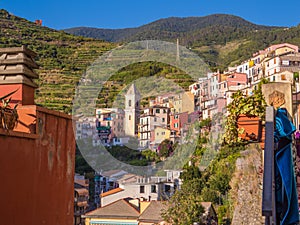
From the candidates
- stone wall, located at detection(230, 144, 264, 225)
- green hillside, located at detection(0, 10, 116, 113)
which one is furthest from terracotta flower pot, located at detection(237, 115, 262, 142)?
green hillside, located at detection(0, 10, 116, 113)

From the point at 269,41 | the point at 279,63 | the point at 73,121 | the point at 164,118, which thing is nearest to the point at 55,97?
the point at 279,63

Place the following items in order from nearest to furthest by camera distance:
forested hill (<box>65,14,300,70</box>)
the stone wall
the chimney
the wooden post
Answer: the wooden post
the chimney
the stone wall
forested hill (<box>65,14,300,70</box>)

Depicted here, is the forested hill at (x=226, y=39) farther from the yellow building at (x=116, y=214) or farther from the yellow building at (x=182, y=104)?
the yellow building at (x=182, y=104)

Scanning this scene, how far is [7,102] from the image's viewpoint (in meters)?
3.31

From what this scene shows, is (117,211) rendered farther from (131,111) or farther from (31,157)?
(31,157)

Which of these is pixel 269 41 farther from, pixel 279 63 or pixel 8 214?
pixel 8 214

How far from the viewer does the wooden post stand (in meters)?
2.42

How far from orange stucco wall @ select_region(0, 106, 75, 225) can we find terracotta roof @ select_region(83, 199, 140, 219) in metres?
21.3

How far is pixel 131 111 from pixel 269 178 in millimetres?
6823

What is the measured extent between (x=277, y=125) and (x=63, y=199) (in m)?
1.66

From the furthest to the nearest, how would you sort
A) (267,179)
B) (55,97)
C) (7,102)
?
1. (55,97)
2. (7,102)
3. (267,179)

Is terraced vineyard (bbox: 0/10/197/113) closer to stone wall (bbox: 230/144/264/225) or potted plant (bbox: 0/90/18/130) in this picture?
stone wall (bbox: 230/144/264/225)

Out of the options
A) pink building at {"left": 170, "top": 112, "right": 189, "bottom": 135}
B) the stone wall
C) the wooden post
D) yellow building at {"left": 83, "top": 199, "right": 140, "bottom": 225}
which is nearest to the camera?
the wooden post

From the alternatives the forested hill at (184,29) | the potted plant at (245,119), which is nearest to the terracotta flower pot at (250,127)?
the potted plant at (245,119)
